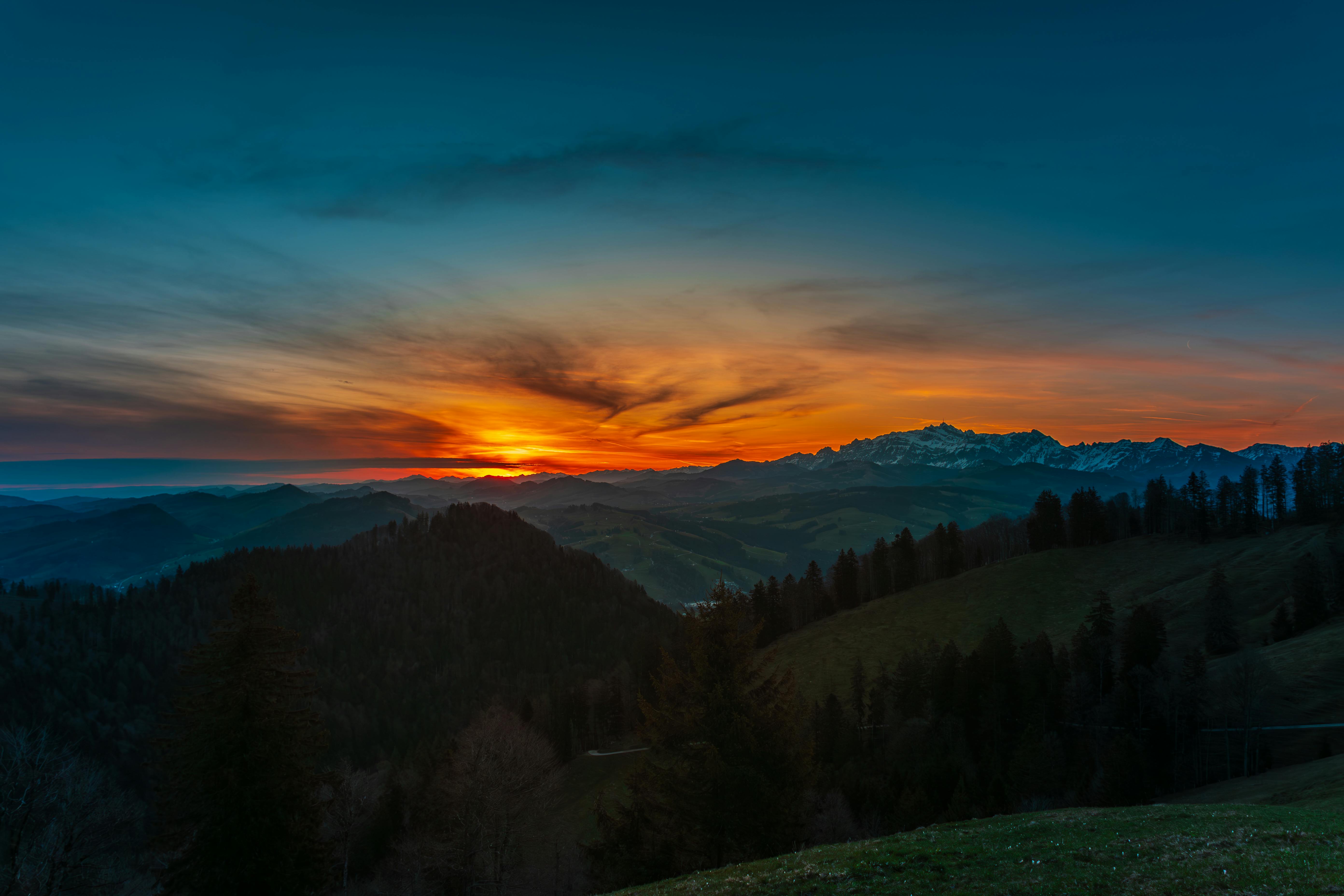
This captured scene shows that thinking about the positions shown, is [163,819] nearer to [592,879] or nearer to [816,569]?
[592,879]

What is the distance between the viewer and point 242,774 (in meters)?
25.1

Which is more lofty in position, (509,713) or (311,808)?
(311,808)

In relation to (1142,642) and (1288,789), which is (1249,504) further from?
(1288,789)

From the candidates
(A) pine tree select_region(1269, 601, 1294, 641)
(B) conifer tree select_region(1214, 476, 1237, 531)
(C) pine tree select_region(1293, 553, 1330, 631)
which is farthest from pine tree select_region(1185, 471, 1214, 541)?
(A) pine tree select_region(1269, 601, 1294, 641)

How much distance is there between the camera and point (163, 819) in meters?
24.9

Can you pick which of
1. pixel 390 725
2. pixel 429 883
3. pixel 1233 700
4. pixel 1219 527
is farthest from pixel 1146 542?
pixel 390 725

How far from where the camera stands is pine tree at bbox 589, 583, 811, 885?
2477 centimetres

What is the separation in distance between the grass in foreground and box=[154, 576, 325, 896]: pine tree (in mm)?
15741

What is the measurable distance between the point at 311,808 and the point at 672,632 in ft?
358

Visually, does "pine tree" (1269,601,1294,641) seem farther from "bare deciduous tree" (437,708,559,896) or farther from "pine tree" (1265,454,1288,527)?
"bare deciduous tree" (437,708,559,896)

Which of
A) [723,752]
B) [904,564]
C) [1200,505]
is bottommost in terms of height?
[904,564]

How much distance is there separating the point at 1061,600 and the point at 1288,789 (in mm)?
78071

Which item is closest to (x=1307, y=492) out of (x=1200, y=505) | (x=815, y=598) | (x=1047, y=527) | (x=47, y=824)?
(x=1200, y=505)

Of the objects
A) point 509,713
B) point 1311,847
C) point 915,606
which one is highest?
point 1311,847
